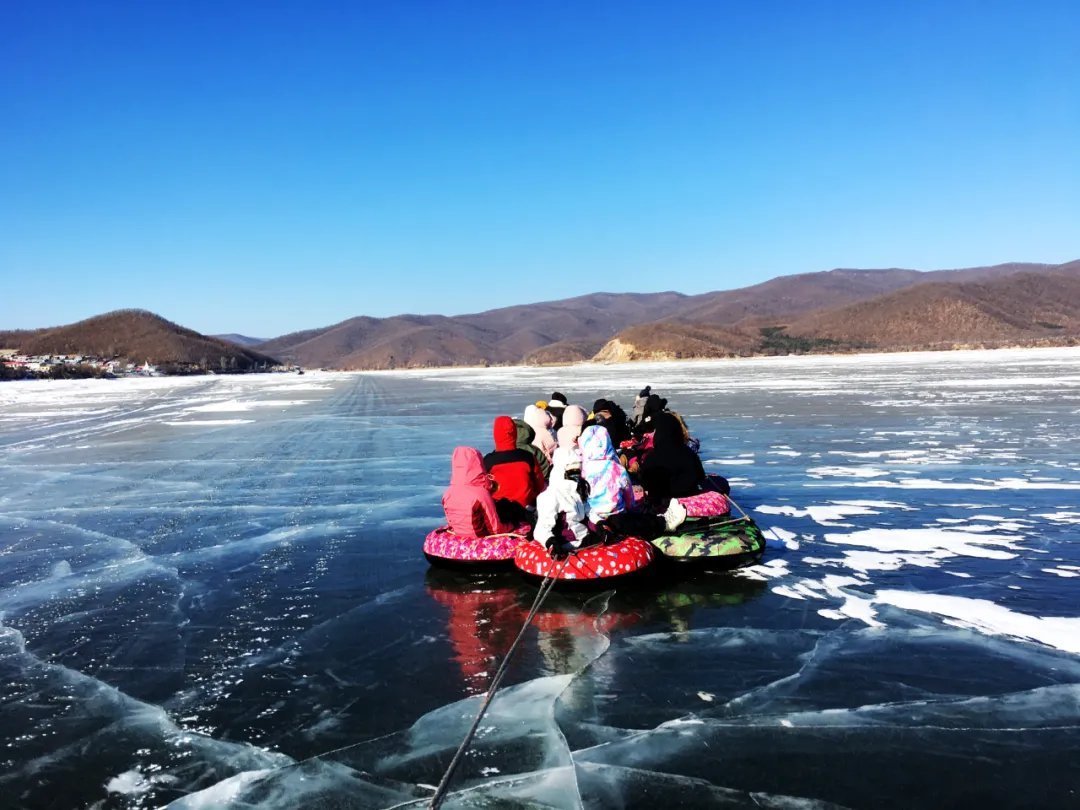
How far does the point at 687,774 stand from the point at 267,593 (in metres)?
4.96

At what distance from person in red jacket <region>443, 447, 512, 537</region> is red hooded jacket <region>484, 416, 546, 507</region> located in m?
0.63

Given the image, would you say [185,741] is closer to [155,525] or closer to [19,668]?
[19,668]

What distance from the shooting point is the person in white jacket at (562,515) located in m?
6.91

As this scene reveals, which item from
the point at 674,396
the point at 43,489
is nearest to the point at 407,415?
the point at 674,396

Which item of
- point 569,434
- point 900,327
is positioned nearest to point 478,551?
point 569,434

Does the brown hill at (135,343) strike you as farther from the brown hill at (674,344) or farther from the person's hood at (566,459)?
the person's hood at (566,459)

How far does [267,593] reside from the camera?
25.0 ft

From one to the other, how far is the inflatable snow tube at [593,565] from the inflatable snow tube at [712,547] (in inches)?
20.1

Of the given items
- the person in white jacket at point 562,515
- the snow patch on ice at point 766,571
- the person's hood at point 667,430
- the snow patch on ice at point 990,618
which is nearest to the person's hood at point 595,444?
the person in white jacket at point 562,515

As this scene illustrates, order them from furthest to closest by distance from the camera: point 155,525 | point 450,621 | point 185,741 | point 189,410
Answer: point 189,410, point 155,525, point 450,621, point 185,741

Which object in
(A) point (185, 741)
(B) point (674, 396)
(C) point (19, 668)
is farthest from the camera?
(B) point (674, 396)

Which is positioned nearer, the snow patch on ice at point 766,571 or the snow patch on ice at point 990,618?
the snow patch on ice at point 990,618

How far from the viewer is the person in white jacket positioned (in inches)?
272

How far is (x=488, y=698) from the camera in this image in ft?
15.8
